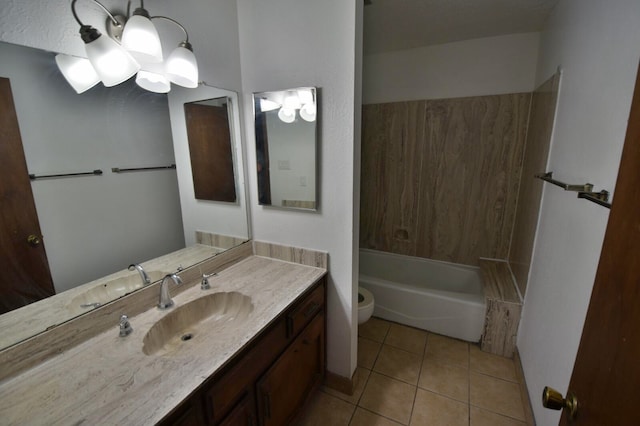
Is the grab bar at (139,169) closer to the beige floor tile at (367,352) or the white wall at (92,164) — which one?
the white wall at (92,164)

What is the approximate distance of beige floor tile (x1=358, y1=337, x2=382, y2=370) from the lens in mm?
1993

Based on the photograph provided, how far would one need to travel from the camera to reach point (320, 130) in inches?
56.9

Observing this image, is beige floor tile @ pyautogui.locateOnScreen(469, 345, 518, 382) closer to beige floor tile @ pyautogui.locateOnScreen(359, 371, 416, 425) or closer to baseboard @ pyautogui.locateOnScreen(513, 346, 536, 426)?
baseboard @ pyautogui.locateOnScreen(513, 346, 536, 426)

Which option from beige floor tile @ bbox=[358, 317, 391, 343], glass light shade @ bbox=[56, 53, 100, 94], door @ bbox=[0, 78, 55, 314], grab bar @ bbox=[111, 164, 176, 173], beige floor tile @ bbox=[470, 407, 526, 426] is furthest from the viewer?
beige floor tile @ bbox=[358, 317, 391, 343]

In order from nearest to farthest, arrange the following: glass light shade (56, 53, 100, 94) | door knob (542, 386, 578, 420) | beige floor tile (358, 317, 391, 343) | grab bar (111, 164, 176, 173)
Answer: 1. door knob (542, 386, 578, 420)
2. glass light shade (56, 53, 100, 94)
3. grab bar (111, 164, 176, 173)
4. beige floor tile (358, 317, 391, 343)

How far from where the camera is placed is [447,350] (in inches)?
83.4

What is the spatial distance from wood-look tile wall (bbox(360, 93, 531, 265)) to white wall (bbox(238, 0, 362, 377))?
Answer: 1.48 meters

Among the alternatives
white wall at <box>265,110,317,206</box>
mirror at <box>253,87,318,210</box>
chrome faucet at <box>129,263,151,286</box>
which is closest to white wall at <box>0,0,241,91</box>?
mirror at <box>253,87,318,210</box>

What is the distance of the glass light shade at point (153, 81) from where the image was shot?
1.16 metres

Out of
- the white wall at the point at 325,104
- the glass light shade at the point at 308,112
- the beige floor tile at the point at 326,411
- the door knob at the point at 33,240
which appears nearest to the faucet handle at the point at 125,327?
the door knob at the point at 33,240

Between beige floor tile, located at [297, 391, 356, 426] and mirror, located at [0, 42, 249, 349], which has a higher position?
mirror, located at [0, 42, 249, 349]

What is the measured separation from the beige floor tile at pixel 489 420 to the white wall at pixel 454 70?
95.4 inches

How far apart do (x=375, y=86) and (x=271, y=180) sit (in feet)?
5.81

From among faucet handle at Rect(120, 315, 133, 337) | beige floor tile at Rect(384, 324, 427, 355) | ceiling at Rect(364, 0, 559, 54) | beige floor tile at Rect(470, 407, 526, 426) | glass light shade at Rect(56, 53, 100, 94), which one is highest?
ceiling at Rect(364, 0, 559, 54)
